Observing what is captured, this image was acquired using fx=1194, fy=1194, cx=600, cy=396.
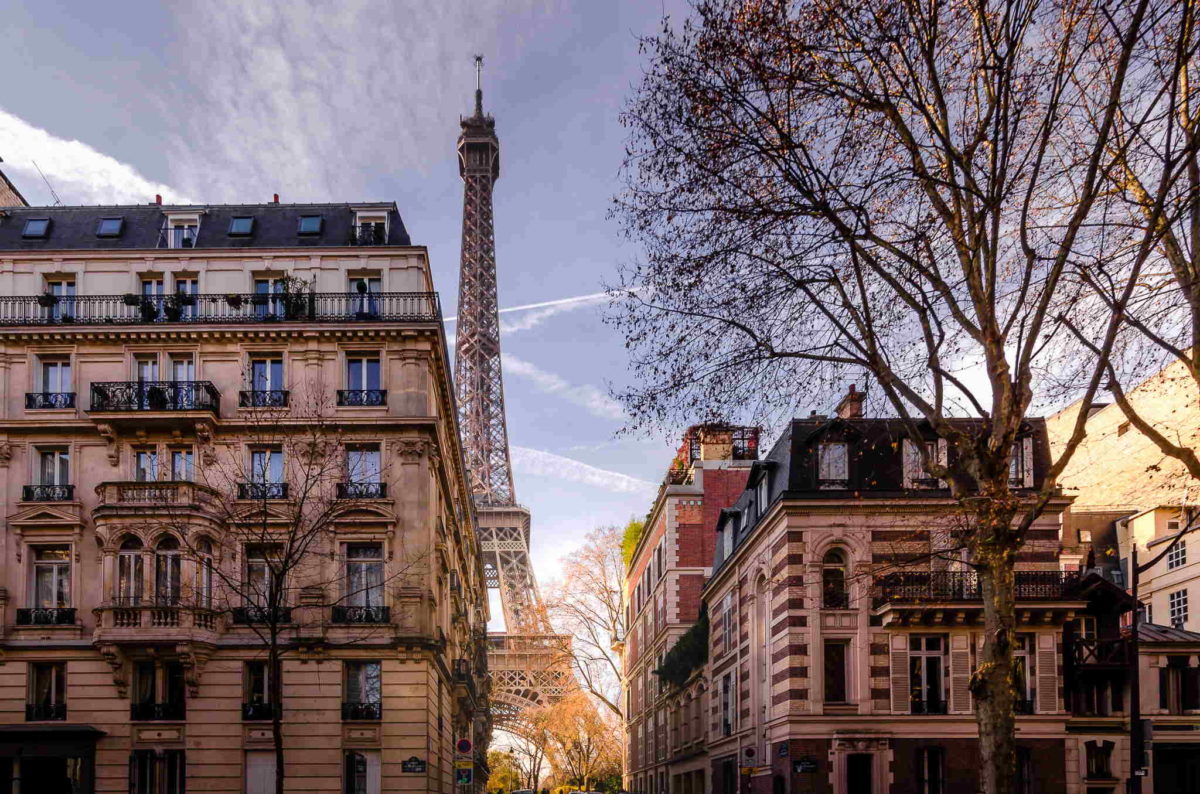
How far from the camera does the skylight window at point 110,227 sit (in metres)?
40.0

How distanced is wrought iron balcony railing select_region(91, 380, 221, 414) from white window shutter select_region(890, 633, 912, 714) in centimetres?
2182

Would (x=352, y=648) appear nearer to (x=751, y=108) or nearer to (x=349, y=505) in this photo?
(x=349, y=505)

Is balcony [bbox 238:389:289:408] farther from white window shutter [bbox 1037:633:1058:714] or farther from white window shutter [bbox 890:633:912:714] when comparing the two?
white window shutter [bbox 1037:633:1058:714]

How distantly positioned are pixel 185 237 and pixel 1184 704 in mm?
36966

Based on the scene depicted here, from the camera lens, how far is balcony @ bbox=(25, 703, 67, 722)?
117 feet

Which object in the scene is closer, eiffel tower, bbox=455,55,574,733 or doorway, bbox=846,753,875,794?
doorway, bbox=846,753,875,794

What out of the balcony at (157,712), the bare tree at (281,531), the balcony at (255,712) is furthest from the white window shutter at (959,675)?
the balcony at (157,712)

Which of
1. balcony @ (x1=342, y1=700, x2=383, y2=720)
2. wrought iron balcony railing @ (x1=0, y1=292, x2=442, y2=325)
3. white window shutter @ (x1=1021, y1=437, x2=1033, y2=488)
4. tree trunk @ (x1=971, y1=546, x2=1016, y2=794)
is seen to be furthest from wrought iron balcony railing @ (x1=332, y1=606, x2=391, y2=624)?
tree trunk @ (x1=971, y1=546, x2=1016, y2=794)

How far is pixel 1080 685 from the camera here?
1470 inches

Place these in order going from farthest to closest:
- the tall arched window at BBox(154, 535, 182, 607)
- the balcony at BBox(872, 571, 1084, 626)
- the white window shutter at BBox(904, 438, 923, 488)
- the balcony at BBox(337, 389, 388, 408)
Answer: the balcony at BBox(337, 389, 388, 408) → the white window shutter at BBox(904, 438, 923, 488) → the tall arched window at BBox(154, 535, 182, 607) → the balcony at BBox(872, 571, 1084, 626)

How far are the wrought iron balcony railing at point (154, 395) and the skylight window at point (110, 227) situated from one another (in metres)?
5.88

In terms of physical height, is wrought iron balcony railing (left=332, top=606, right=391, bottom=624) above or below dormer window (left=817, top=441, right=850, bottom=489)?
below

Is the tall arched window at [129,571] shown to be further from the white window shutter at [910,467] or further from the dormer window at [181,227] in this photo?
the white window shutter at [910,467]

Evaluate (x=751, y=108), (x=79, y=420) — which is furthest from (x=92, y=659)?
(x=751, y=108)
